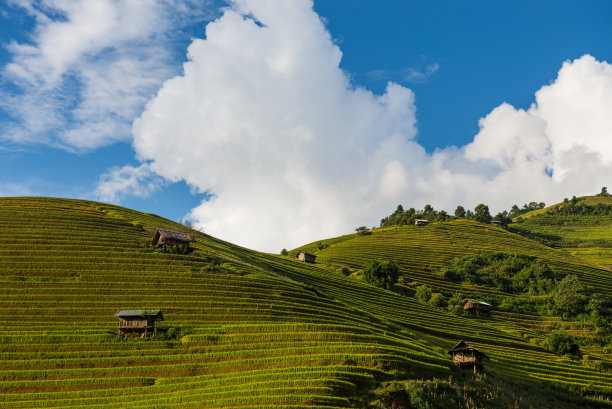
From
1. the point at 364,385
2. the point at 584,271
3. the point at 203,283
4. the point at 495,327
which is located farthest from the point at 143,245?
the point at 584,271

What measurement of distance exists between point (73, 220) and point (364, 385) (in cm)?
5560

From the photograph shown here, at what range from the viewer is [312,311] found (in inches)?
2201

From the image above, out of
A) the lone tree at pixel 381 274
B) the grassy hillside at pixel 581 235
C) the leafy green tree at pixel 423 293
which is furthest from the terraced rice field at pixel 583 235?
the lone tree at pixel 381 274

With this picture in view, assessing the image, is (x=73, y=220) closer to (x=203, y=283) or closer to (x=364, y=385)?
(x=203, y=283)

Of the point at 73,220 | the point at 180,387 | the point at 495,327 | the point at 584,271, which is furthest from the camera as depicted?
the point at 584,271

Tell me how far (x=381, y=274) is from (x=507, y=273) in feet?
120

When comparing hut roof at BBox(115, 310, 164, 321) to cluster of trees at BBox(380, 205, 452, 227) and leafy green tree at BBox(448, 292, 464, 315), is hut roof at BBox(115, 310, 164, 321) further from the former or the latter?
cluster of trees at BBox(380, 205, 452, 227)

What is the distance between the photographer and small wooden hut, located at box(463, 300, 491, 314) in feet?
293

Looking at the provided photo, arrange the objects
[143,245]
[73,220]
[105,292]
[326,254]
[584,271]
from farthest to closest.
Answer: [326,254] → [584,271] → [73,220] → [143,245] → [105,292]

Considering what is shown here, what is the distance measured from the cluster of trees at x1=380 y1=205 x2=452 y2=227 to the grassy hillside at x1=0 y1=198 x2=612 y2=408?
3739 inches

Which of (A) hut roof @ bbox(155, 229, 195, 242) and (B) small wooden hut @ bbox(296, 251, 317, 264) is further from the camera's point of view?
(B) small wooden hut @ bbox(296, 251, 317, 264)

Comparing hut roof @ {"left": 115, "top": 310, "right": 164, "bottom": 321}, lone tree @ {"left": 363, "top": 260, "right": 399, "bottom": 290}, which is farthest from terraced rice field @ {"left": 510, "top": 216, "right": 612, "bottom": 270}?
hut roof @ {"left": 115, "top": 310, "right": 164, "bottom": 321}

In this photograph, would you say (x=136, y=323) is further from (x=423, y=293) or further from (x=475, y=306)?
(x=475, y=306)

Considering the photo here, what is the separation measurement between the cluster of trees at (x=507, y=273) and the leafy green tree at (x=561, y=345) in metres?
33.3
